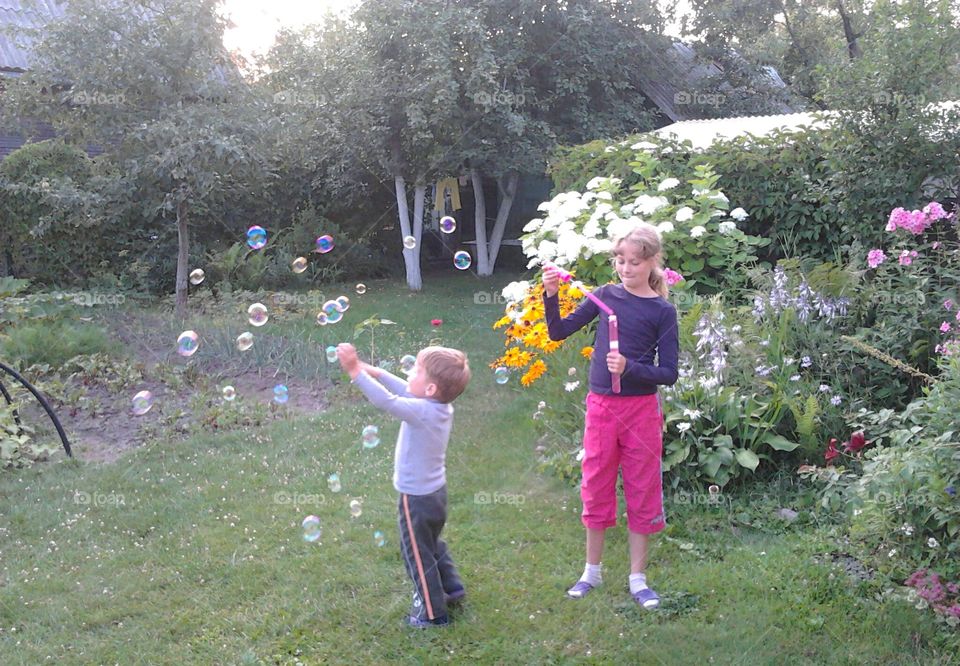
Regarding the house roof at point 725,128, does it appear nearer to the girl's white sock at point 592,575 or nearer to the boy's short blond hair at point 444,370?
the girl's white sock at point 592,575

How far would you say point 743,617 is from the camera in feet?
12.3

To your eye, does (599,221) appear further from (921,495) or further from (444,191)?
(444,191)

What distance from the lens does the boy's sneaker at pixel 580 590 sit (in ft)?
13.1

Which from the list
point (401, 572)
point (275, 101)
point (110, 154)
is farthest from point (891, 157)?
point (110, 154)

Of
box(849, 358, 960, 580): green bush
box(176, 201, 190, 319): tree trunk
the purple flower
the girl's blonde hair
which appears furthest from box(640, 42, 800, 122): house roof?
box(849, 358, 960, 580): green bush

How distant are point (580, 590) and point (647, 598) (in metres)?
0.33

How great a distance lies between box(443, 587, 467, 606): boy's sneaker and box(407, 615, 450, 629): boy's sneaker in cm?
12

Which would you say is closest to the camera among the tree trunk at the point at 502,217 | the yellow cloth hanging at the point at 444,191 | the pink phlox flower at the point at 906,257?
the pink phlox flower at the point at 906,257

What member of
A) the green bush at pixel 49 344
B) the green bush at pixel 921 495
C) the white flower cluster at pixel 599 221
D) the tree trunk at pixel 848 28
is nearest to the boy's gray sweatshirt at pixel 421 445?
the green bush at pixel 921 495

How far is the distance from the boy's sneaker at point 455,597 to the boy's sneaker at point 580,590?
54cm

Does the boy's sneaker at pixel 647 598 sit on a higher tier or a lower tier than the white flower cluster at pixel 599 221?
lower

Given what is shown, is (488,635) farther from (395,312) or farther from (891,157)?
(395,312)

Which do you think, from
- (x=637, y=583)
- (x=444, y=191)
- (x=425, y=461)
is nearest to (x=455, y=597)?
(x=425, y=461)

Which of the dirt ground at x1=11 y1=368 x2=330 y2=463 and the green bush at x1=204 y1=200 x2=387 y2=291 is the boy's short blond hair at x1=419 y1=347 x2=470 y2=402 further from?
the green bush at x1=204 y1=200 x2=387 y2=291
